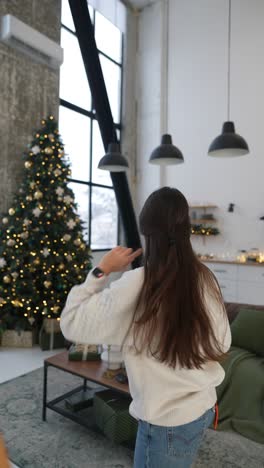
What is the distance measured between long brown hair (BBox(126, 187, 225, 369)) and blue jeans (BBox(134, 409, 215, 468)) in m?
0.21

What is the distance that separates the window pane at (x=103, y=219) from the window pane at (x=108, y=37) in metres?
3.19

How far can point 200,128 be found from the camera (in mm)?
7539

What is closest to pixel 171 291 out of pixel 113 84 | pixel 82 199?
pixel 82 199

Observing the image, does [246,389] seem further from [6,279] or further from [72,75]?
[72,75]

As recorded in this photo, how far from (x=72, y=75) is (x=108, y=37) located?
1.92 m

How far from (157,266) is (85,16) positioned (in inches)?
132

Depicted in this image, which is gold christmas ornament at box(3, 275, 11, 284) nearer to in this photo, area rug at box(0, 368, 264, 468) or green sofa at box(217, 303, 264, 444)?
area rug at box(0, 368, 264, 468)

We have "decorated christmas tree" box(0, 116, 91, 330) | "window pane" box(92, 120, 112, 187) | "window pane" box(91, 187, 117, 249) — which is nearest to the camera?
"decorated christmas tree" box(0, 116, 91, 330)

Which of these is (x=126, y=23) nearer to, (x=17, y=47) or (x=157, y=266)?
(x=17, y=47)

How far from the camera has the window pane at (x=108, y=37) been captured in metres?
7.58

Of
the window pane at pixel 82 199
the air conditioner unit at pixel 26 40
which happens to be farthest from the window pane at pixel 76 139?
the air conditioner unit at pixel 26 40

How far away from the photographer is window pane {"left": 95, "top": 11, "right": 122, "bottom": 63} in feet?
24.9

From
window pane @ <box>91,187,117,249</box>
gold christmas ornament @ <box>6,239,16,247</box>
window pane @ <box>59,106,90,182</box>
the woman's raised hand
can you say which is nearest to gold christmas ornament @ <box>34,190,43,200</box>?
gold christmas ornament @ <box>6,239,16,247</box>

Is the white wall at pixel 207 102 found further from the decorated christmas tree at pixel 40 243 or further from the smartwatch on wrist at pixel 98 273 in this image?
the smartwatch on wrist at pixel 98 273
